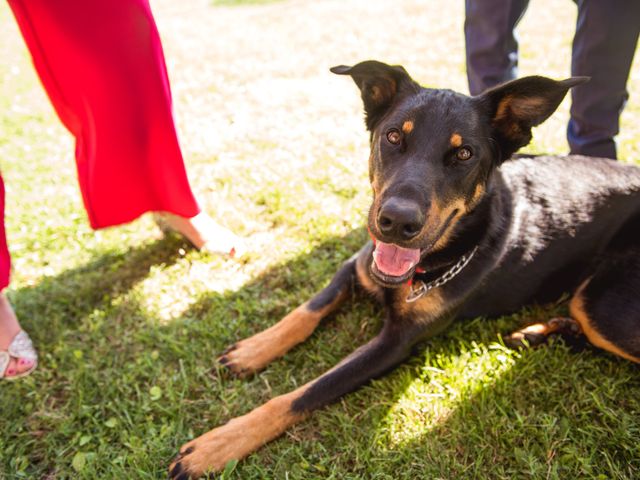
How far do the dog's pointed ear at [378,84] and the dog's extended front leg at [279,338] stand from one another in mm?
1095

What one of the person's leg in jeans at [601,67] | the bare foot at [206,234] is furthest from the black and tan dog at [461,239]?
the bare foot at [206,234]

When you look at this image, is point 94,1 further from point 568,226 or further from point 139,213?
point 568,226

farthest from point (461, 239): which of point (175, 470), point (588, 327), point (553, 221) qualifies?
point (175, 470)

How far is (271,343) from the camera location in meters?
2.75

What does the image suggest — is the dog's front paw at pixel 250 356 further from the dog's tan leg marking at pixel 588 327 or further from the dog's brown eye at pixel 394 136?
the dog's tan leg marking at pixel 588 327

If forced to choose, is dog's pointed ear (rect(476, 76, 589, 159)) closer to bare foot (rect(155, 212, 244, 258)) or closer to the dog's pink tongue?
the dog's pink tongue

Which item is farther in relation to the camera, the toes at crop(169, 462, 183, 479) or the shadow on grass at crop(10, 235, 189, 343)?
the shadow on grass at crop(10, 235, 189, 343)

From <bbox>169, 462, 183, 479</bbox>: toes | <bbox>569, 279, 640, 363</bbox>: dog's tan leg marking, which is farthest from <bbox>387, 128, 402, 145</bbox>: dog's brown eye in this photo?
<bbox>169, 462, 183, 479</bbox>: toes

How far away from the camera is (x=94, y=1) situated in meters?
2.71

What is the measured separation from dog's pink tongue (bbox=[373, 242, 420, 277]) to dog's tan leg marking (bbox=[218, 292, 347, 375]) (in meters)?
0.59

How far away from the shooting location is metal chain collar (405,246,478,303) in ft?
8.51

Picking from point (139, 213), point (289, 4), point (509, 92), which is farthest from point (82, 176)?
point (289, 4)

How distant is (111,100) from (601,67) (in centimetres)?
340

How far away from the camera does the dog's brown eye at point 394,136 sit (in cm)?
241
